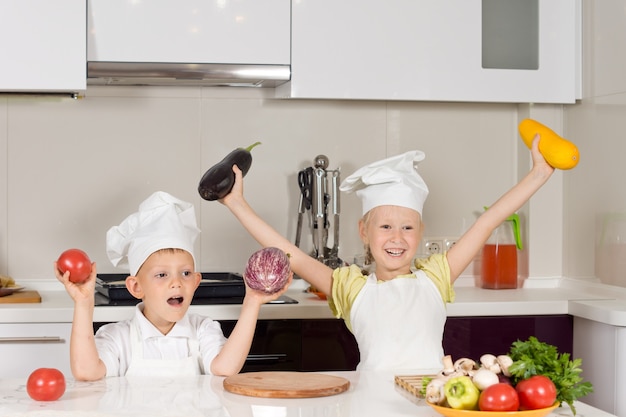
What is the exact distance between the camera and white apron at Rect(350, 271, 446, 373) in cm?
214

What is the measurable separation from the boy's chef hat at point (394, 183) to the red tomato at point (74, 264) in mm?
736

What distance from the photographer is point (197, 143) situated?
10.2 feet

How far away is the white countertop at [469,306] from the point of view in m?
2.54

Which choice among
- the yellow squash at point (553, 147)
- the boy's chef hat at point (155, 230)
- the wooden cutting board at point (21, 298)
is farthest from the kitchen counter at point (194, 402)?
the wooden cutting board at point (21, 298)

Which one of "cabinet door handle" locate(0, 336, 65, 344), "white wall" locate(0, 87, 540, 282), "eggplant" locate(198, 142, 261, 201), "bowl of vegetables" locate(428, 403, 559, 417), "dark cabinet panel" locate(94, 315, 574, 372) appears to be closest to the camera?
"bowl of vegetables" locate(428, 403, 559, 417)

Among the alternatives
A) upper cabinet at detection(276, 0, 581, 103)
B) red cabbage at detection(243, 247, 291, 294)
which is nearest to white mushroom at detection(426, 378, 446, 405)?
red cabbage at detection(243, 247, 291, 294)

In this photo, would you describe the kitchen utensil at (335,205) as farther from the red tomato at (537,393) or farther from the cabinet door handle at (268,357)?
the red tomato at (537,393)

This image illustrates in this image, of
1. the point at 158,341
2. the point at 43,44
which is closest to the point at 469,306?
the point at 158,341

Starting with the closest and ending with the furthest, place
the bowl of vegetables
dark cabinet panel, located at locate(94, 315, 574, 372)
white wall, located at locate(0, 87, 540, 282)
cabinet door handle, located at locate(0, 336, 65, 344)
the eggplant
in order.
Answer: the bowl of vegetables < the eggplant < cabinet door handle, located at locate(0, 336, 65, 344) < dark cabinet panel, located at locate(94, 315, 574, 372) < white wall, located at locate(0, 87, 540, 282)

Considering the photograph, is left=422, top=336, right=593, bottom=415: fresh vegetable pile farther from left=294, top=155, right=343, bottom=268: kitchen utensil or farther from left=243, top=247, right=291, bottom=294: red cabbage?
left=294, top=155, right=343, bottom=268: kitchen utensil

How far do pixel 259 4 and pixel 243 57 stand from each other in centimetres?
17

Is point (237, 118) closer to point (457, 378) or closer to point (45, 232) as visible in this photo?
point (45, 232)

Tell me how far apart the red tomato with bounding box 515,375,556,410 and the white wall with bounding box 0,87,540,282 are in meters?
1.79

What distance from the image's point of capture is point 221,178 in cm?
211
